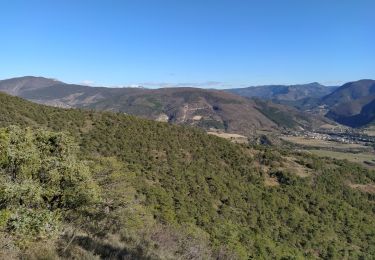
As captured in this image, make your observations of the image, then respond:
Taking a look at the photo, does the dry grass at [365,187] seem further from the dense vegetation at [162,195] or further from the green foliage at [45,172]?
the green foliage at [45,172]

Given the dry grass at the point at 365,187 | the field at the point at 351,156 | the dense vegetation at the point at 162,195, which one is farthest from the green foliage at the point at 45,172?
the field at the point at 351,156

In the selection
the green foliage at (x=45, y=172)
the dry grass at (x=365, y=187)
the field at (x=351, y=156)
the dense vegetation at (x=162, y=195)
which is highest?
the green foliage at (x=45, y=172)

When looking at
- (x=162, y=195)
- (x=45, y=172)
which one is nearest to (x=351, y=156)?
(x=162, y=195)

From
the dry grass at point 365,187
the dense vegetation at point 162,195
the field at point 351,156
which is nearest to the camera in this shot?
the dense vegetation at point 162,195

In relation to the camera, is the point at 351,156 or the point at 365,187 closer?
the point at 365,187

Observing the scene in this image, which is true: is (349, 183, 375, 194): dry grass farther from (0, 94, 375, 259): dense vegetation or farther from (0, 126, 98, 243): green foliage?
(0, 126, 98, 243): green foliage

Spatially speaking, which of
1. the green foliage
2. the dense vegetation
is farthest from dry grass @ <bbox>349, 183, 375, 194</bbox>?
the green foliage

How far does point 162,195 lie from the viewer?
1725 inches

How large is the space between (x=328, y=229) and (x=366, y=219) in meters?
9.30

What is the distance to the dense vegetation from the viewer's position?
14156 mm

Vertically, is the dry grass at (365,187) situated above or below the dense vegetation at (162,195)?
below

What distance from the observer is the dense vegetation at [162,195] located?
14156 mm

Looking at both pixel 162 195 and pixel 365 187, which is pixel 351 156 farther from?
pixel 162 195

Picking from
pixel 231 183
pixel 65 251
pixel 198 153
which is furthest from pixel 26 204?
pixel 198 153
